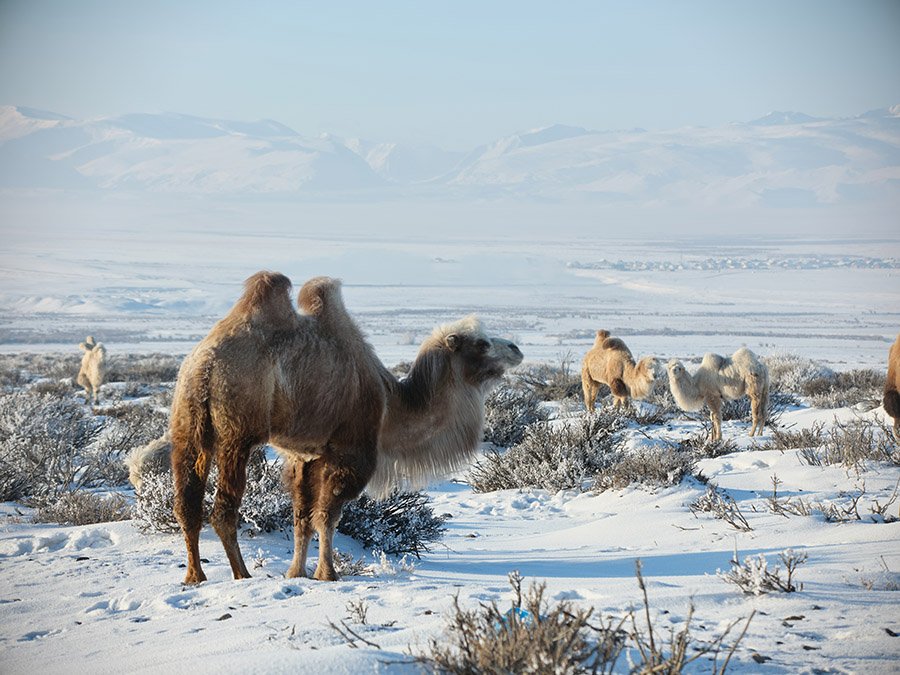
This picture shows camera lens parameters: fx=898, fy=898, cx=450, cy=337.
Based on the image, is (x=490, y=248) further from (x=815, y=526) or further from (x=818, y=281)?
(x=815, y=526)

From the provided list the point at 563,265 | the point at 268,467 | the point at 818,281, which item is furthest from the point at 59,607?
the point at 563,265

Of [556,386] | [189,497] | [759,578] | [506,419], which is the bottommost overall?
[556,386]

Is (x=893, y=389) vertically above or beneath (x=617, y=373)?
above

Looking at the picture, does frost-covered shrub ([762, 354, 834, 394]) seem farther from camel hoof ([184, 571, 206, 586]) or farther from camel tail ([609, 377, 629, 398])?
camel hoof ([184, 571, 206, 586])

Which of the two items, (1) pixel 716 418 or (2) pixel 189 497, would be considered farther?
(1) pixel 716 418

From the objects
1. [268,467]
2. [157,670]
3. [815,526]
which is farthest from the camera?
[268,467]

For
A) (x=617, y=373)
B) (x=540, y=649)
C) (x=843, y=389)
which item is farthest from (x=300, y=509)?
(x=843, y=389)

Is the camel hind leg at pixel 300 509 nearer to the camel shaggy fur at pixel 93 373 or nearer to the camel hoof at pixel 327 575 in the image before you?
the camel hoof at pixel 327 575

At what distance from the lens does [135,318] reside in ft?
252

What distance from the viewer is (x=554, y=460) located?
10047mm

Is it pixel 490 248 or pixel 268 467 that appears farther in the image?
pixel 490 248

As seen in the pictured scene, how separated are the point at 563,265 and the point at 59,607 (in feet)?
471

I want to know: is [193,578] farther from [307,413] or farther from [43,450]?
[43,450]

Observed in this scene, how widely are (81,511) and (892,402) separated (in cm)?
703
